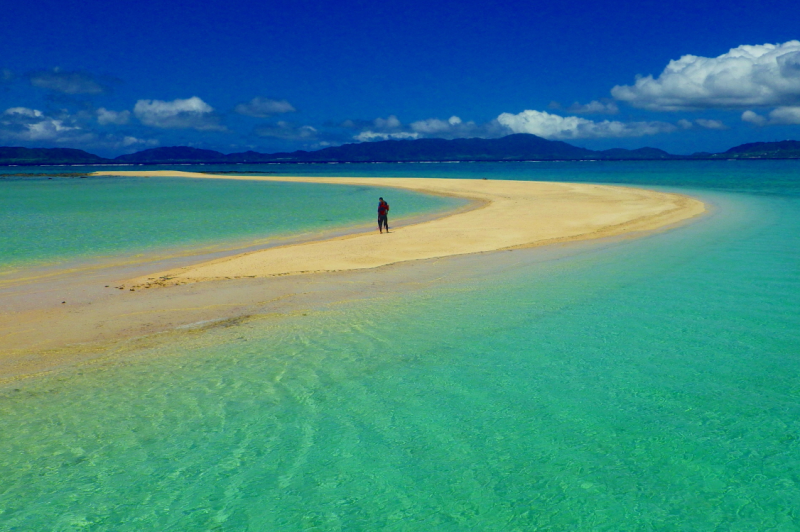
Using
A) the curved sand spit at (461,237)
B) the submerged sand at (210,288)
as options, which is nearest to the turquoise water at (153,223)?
the curved sand spit at (461,237)

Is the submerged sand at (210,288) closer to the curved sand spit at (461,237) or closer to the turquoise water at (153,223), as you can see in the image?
the curved sand spit at (461,237)

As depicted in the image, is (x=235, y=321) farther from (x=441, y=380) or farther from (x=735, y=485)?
(x=735, y=485)

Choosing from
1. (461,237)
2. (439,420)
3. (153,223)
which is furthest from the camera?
(153,223)

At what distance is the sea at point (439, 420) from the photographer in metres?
5.65

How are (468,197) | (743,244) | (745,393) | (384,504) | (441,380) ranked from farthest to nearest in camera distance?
(468,197)
(743,244)
(441,380)
(745,393)
(384,504)

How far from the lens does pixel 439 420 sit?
24.2ft

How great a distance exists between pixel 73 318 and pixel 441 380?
7982 mm

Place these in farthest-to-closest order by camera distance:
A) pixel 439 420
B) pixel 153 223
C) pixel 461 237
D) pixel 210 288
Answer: pixel 153 223, pixel 461 237, pixel 210 288, pixel 439 420

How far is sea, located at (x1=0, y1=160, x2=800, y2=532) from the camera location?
5652 mm

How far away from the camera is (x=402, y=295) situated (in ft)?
44.5

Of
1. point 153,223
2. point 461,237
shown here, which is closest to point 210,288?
point 461,237

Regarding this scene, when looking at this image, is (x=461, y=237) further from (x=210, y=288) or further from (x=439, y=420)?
(x=439, y=420)

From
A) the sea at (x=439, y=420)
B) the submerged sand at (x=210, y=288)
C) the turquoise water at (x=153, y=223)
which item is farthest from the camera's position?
the turquoise water at (x=153, y=223)

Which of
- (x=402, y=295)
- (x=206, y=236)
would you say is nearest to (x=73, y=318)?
(x=402, y=295)
